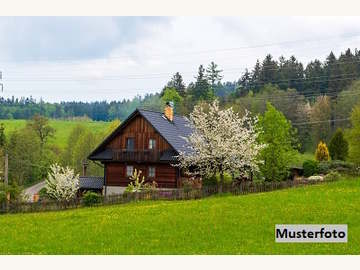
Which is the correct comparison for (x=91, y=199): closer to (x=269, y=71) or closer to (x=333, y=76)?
(x=333, y=76)

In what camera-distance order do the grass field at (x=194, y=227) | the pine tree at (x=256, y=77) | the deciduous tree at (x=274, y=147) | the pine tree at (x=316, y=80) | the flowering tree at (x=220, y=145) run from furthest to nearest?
the pine tree at (x=256, y=77) → the pine tree at (x=316, y=80) → the deciduous tree at (x=274, y=147) → the flowering tree at (x=220, y=145) → the grass field at (x=194, y=227)

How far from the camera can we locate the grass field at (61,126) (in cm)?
9106

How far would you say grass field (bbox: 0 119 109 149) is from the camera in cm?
9106

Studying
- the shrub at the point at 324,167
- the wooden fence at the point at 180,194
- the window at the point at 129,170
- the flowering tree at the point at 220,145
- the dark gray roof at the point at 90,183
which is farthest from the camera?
the dark gray roof at the point at 90,183

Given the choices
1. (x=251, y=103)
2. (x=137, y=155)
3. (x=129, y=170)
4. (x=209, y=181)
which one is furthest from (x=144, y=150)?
(x=251, y=103)

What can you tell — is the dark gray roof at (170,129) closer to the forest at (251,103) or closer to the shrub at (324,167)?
the shrub at (324,167)

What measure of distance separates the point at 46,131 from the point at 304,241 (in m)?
65.5

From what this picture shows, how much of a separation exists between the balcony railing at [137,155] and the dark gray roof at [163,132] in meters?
0.64

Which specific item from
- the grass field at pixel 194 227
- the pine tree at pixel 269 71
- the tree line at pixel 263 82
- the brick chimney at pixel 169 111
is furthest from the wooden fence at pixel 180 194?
the pine tree at pixel 269 71

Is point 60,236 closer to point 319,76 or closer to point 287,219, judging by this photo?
point 287,219

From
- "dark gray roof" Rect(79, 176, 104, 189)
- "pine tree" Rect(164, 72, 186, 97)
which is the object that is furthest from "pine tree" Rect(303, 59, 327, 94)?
"dark gray roof" Rect(79, 176, 104, 189)

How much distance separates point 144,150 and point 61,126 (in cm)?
6044

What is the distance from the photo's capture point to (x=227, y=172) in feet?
132

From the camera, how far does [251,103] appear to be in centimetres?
7588
